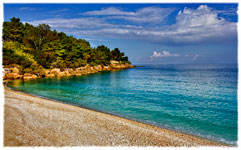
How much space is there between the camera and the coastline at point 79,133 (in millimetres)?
9977

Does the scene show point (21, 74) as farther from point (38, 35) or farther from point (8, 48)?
point (38, 35)

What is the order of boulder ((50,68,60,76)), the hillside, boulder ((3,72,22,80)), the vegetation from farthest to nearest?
boulder ((50,68,60,76)) < the vegetation < the hillside < boulder ((3,72,22,80))

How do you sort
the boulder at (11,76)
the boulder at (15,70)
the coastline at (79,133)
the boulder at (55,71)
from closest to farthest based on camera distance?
1. the coastline at (79,133)
2. the boulder at (11,76)
3. the boulder at (15,70)
4. the boulder at (55,71)

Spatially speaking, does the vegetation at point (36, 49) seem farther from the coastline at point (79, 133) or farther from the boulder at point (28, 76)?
the coastline at point (79, 133)

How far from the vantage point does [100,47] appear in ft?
423

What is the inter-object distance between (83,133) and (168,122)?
9.09 metres

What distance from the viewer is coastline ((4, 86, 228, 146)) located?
998 cm

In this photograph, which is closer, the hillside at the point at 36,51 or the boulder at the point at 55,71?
the hillside at the point at 36,51

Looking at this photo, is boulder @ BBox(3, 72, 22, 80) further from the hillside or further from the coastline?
the coastline

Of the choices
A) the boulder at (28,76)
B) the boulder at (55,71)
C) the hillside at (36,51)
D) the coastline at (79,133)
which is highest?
the hillside at (36,51)

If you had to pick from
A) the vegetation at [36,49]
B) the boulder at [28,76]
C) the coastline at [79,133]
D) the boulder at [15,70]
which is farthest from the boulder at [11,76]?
the coastline at [79,133]

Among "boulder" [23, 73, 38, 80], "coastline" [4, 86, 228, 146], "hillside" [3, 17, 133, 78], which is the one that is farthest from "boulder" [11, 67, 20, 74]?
"coastline" [4, 86, 228, 146]

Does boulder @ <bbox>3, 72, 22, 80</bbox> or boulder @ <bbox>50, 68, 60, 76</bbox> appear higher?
boulder @ <bbox>50, 68, 60, 76</bbox>

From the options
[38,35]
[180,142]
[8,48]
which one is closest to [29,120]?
[180,142]
